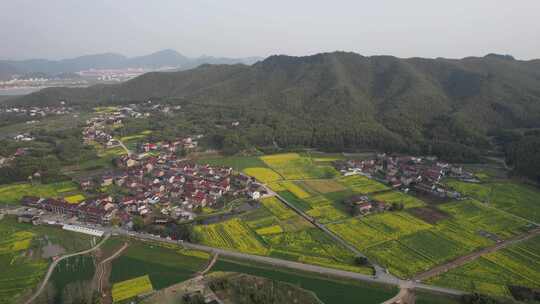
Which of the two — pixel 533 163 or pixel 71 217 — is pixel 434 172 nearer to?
pixel 533 163

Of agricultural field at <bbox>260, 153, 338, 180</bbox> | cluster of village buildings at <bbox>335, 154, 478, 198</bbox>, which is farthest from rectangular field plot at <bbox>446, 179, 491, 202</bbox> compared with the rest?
agricultural field at <bbox>260, 153, 338, 180</bbox>

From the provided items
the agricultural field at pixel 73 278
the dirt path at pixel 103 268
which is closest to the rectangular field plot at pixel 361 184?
the dirt path at pixel 103 268

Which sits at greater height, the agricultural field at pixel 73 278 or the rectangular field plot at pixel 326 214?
the rectangular field plot at pixel 326 214

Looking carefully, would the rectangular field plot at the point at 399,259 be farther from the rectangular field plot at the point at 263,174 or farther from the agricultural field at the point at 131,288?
the rectangular field plot at the point at 263,174

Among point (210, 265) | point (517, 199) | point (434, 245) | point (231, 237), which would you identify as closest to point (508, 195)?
point (517, 199)

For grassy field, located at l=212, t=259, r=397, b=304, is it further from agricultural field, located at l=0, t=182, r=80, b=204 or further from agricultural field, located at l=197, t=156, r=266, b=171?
agricultural field, located at l=0, t=182, r=80, b=204

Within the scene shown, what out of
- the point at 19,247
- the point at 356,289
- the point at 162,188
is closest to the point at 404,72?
the point at 162,188
